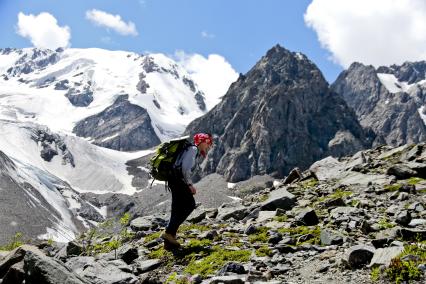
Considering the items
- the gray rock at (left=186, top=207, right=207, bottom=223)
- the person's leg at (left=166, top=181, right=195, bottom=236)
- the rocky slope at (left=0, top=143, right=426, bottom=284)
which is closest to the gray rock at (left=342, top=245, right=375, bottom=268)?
the rocky slope at (left=0, top=143, right=426, bottom=284)

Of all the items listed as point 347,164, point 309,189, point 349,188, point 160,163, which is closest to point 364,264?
point 160,163

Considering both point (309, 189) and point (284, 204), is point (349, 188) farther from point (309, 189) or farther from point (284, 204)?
point (284, 204)

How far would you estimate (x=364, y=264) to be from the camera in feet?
32.8

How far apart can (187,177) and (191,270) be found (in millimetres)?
2855

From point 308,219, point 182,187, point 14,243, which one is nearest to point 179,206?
point 182,187

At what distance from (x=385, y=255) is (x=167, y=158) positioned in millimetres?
6410

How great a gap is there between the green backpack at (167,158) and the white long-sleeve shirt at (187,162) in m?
0.13

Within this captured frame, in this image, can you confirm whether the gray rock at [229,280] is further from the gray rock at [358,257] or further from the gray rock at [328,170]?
the gray rock at [328,170]

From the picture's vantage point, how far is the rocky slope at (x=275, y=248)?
9.28 meters

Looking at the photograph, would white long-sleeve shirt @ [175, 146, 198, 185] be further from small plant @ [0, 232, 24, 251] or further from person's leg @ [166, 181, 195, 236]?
small plant @ [0, 232, 24, 251]

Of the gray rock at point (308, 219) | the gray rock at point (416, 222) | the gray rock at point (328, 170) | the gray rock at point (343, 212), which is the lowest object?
the gray rock at point (416, 222)

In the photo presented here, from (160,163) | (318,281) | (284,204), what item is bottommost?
(318,281)

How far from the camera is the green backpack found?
1350 cm

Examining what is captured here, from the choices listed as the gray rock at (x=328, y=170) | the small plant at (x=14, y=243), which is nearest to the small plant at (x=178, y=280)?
the small plant at (x=14, y=243)
